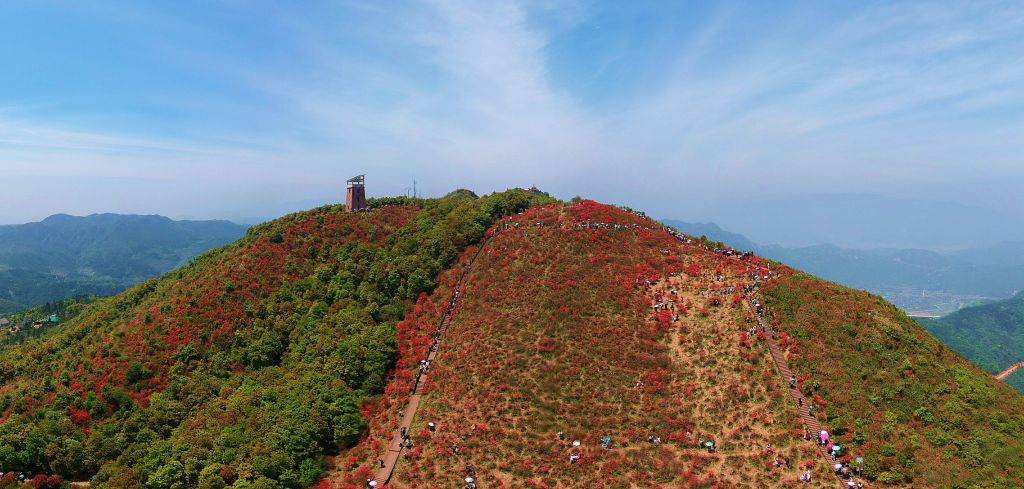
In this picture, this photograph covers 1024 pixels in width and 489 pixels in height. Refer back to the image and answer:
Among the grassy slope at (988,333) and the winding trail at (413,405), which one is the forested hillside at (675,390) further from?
the grassy slope at (988,333)

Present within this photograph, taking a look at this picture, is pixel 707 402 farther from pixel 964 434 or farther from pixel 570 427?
pixel 964 434

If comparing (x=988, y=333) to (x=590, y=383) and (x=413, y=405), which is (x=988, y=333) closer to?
(x=590, y=383)

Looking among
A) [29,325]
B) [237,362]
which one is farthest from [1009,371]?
[29,325]

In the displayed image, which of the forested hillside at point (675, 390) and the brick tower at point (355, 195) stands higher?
the brick tower at point (355, 195)

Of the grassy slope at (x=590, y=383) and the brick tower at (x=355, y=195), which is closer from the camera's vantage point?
the grassy slope at (x=590, y=383)

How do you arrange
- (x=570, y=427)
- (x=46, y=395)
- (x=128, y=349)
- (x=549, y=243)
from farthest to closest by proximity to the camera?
(x=549, y=243) → (x=128, y=349) → (x=46, y=395) → (x=570, y=427)

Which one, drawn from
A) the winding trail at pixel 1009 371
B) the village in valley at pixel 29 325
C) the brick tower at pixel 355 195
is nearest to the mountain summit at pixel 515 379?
the brick tower at pixel 355 195

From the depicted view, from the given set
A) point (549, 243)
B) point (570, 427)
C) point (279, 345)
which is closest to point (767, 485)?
point (570, 427)
